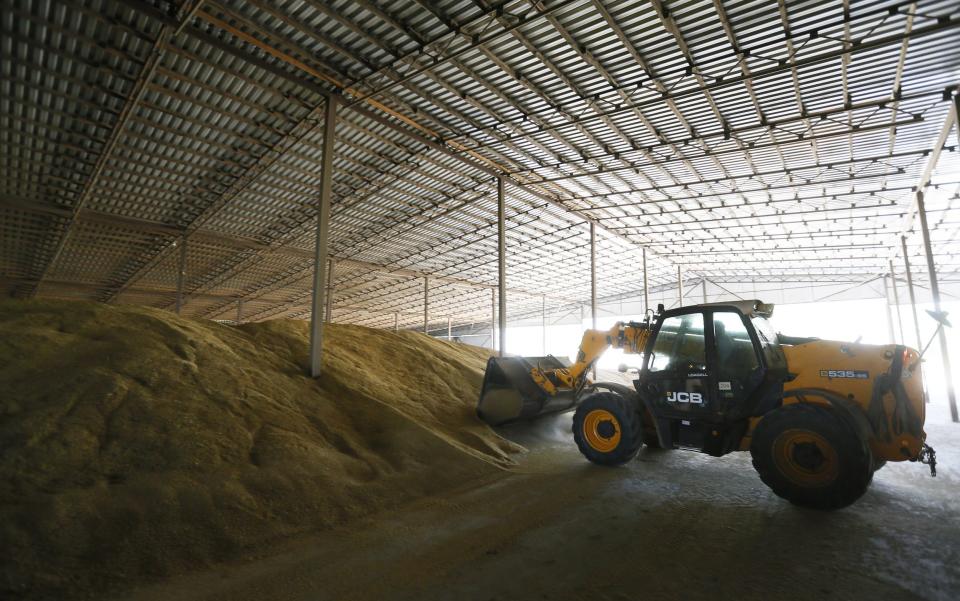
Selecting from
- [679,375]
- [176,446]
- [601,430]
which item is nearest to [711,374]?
[679,375]

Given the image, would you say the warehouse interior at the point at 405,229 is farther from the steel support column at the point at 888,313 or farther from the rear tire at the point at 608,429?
the steel support column at the point at 888,313

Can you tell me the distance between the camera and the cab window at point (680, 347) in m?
6.48

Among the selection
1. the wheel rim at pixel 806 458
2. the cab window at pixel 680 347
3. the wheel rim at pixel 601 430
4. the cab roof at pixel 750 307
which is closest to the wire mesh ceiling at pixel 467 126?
the cab roof at pixel 750 307

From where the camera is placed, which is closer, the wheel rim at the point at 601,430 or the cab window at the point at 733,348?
the cab window at the point at 733,348

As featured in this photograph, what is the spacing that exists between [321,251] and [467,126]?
5147 mm

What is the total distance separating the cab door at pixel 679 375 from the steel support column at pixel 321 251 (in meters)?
6.29

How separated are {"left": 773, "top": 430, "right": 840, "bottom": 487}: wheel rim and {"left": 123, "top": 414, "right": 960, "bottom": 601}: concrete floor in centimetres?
38

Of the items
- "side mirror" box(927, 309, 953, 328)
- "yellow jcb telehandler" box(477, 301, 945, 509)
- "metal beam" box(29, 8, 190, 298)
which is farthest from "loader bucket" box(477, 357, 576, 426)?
"metal beam" box(29, 8, 190, 298)

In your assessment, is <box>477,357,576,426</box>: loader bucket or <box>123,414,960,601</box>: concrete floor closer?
<box>123,414,960,601</box>: concrete floor

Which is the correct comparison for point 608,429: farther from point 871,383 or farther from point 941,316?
point 941,316

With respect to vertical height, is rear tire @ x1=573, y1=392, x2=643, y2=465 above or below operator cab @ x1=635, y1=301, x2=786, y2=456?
below

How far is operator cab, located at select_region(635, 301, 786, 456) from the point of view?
5.95 meters

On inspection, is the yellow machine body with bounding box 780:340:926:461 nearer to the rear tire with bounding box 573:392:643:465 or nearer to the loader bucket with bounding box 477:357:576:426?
the rear tire with bounding box 573:392:643:465

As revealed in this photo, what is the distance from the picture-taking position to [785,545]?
4297 mm
